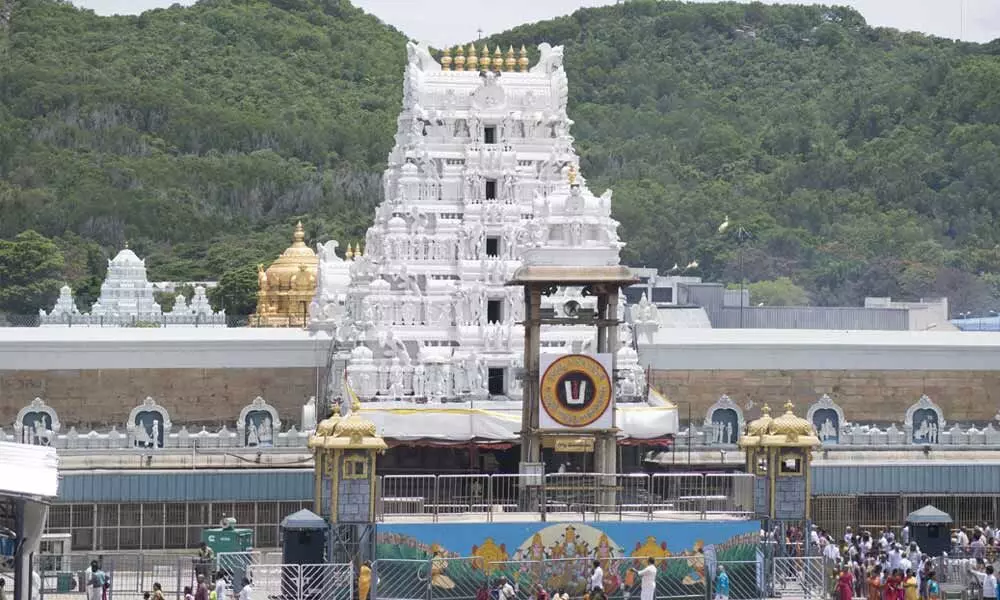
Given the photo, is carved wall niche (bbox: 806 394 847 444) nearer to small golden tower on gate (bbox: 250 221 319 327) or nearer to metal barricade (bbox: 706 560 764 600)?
metal barricade (bbox: 706 560 764 600)

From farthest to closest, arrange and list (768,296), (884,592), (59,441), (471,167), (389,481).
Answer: (768,296) → (471,167) → (59,441) → (389,481) → (884,592)

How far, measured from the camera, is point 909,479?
5975cm

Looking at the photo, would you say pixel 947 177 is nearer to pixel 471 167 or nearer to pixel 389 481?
pixel 471 167

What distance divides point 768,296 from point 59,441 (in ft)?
227

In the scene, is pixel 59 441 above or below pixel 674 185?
below

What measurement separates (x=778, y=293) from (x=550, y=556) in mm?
84035

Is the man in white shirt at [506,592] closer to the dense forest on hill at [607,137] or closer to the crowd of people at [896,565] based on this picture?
the crowd of people at [896,565]

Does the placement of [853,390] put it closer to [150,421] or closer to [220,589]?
[150,421]

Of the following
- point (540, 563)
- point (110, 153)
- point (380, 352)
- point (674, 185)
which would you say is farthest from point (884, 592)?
point (110, 153)

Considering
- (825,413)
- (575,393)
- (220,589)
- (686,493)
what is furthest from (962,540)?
(825,413)

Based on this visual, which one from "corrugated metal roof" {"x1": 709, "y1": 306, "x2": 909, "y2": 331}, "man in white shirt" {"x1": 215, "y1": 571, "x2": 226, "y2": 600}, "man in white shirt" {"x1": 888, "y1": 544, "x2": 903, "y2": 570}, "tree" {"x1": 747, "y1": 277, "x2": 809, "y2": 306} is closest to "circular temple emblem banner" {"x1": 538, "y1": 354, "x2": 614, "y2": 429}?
"man in white shirt" {"x1": 888, "y1": 544, "x2": 903, "y2": 570}

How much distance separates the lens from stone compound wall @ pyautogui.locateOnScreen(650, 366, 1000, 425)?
7231 centimetres

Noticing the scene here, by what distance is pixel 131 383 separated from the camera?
7088cm

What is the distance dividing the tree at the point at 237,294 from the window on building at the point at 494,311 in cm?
6077
